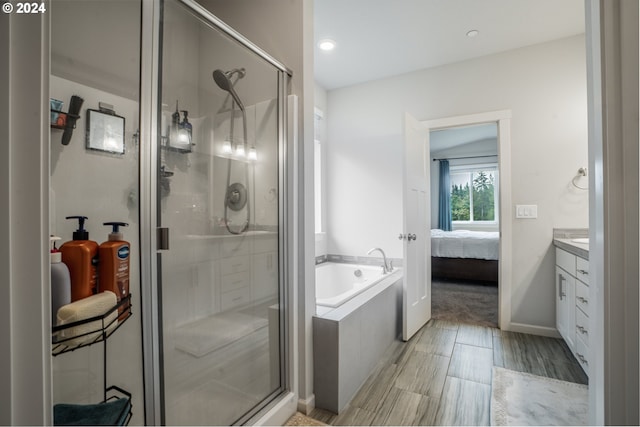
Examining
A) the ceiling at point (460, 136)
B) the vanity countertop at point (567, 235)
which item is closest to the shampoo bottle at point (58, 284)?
the vanity countertop at point (567, 235)

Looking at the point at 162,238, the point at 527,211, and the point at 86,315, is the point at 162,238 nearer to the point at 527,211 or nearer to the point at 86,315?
the point at 86,315

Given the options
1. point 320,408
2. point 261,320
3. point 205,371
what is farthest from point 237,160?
point 320,408

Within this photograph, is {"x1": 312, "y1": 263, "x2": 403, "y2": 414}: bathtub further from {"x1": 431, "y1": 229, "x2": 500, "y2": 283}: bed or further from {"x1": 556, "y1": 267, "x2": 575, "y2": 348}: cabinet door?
{"x1": 431, "y1": 229, "x2": 500, "y2": 283}: bed

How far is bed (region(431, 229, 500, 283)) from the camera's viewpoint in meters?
4.27

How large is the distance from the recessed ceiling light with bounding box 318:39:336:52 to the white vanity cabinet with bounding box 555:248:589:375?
2.52 metres

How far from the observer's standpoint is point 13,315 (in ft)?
1.26

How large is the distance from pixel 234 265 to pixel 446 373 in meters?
1.63

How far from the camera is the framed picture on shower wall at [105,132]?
50.1 inches

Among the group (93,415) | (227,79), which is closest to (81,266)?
(93,415)

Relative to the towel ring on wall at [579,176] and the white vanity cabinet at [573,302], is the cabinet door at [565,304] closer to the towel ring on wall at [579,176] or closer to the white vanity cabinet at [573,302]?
the white vanity cabinet at [573,302]

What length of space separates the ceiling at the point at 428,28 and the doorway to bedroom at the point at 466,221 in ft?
2.21

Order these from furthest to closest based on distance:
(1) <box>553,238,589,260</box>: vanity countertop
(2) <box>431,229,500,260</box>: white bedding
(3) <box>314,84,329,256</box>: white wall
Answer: (2) <box>431,229,500,260</box>: white bedding
(3) <box>314,84,329,256</box>: white wall
(1) <box>553,238,589,260</box>: vanity countertop

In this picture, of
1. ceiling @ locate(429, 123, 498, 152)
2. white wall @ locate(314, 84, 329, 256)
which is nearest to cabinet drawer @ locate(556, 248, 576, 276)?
white wall @ locate(314, 84, 329, 256)

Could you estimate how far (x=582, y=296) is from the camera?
189 centimetres
